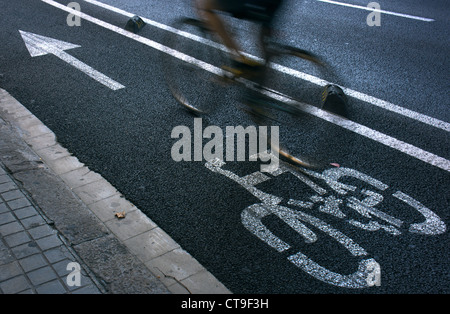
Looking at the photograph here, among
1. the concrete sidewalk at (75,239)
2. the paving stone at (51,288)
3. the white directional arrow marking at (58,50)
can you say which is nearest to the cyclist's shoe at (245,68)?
the concrete sidewalk at (75,239)

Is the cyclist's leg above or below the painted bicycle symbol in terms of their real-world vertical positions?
above

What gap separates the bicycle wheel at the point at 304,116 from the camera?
4.43 m

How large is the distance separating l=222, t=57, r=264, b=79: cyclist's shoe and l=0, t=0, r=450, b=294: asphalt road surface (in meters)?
0.58

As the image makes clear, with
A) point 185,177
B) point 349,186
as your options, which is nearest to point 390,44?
point 349,186

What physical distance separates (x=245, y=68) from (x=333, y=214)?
1.65 m

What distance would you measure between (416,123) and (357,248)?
225cm

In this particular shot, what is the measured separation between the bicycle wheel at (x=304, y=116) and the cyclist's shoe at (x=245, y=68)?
93mm

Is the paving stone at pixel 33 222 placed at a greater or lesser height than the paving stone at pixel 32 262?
greater

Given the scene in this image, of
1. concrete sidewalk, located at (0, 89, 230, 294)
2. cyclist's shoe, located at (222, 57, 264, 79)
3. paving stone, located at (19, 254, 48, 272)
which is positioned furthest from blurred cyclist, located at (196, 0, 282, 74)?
paving stone, located at (19, 254, 48, 272)

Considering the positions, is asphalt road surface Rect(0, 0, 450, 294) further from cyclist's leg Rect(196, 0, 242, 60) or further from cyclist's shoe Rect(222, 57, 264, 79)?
cyclist's shoe Rect(222, 57, 264, 79)

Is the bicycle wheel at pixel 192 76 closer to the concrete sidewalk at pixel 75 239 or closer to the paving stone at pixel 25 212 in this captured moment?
the concrete sidewalk at pixel 75 239

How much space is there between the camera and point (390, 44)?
7293mm

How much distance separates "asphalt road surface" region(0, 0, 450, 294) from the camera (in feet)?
10.8
